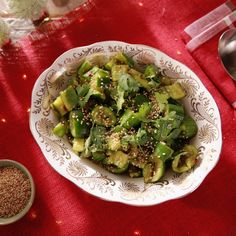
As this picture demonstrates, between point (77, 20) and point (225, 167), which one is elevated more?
point (77, 20)

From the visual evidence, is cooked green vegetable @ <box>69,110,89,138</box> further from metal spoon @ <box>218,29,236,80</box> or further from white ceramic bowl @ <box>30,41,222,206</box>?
metal spoon @ <box>218,29,236,80</box>

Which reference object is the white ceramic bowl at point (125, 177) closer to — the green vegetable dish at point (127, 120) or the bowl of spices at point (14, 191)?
the green vegetable dish at point (127, 120)

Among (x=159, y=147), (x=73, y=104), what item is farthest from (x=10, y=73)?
(x=159, y=147)

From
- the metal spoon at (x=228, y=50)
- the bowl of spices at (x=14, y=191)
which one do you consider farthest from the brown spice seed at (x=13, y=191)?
the metal spoon at (x=228, y=50)

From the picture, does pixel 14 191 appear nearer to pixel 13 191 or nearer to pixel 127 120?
pixel 13 191

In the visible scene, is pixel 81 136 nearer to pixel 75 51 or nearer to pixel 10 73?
pixel 75 51

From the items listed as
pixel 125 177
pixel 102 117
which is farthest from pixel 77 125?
pixel 125 177

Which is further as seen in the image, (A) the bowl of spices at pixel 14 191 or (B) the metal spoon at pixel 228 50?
(B) the metal spoon at pixel 228 50
